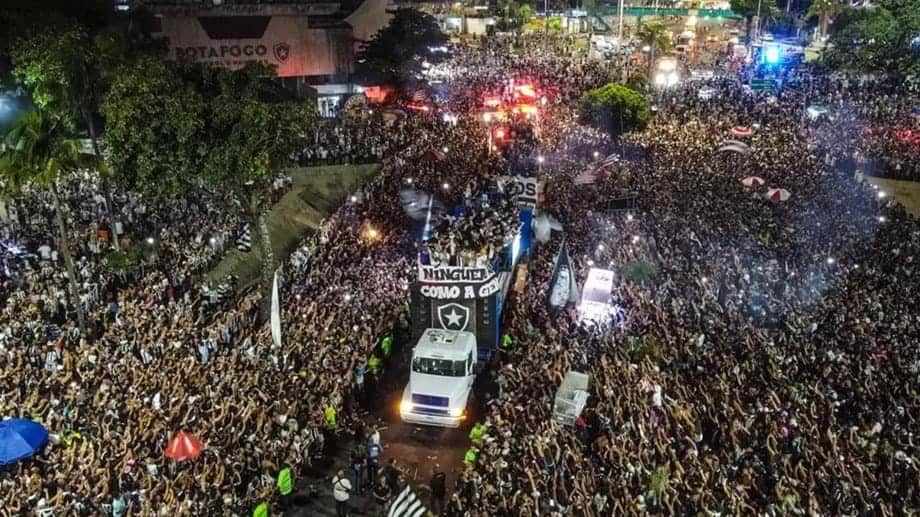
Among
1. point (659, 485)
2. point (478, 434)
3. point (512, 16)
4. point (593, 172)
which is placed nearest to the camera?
point (659, 485)

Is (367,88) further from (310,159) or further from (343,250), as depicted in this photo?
(343,250)

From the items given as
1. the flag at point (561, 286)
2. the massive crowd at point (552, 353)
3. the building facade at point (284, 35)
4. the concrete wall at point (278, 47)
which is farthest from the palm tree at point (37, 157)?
the concrete wall at point (278, 47)

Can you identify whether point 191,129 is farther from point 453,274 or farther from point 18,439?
point 18,439

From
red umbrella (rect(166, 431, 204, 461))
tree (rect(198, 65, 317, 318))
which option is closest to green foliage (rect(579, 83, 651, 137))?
tree (rect(198, 65, 317, 318))

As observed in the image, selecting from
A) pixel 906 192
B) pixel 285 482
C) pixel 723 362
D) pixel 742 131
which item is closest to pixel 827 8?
pixel 742 131

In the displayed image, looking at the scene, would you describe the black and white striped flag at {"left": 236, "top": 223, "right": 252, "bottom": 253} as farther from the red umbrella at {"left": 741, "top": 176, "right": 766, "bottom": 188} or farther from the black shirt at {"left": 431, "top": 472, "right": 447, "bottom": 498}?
the red umbrella at {"left": 741, "top": 176, "right": 766, "bottom": 188}
